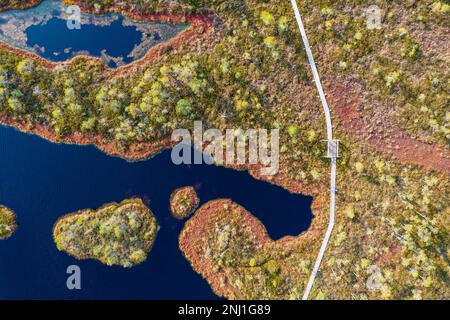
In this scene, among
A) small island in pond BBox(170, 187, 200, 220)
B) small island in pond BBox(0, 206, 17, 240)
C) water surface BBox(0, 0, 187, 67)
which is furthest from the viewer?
water surface BBox(0, 0, 187, 67)

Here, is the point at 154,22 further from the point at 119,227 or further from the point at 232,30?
the point at 119,227

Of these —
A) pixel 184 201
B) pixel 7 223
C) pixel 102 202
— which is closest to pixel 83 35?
pixel 102 202

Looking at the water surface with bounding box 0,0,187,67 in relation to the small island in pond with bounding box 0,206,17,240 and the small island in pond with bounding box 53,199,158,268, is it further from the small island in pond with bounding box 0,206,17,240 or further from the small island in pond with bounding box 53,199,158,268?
the small island in pond with bounding box 0,206,17,240

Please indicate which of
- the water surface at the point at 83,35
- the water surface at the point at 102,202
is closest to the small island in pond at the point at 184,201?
the water surface at the point at 102,202

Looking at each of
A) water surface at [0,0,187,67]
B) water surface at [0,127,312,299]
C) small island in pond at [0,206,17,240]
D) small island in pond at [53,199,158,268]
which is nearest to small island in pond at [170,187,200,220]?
water surface at [0,127,312,299]

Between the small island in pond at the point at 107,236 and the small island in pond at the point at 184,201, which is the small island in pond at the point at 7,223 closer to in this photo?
the small island in pond at the point at 107,236

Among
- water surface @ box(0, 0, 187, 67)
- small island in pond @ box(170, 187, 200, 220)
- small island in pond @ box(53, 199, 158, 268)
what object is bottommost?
small island in pond @ box(53, 199, 158, 268)

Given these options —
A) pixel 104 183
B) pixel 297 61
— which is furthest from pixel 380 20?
pixel 104 183
